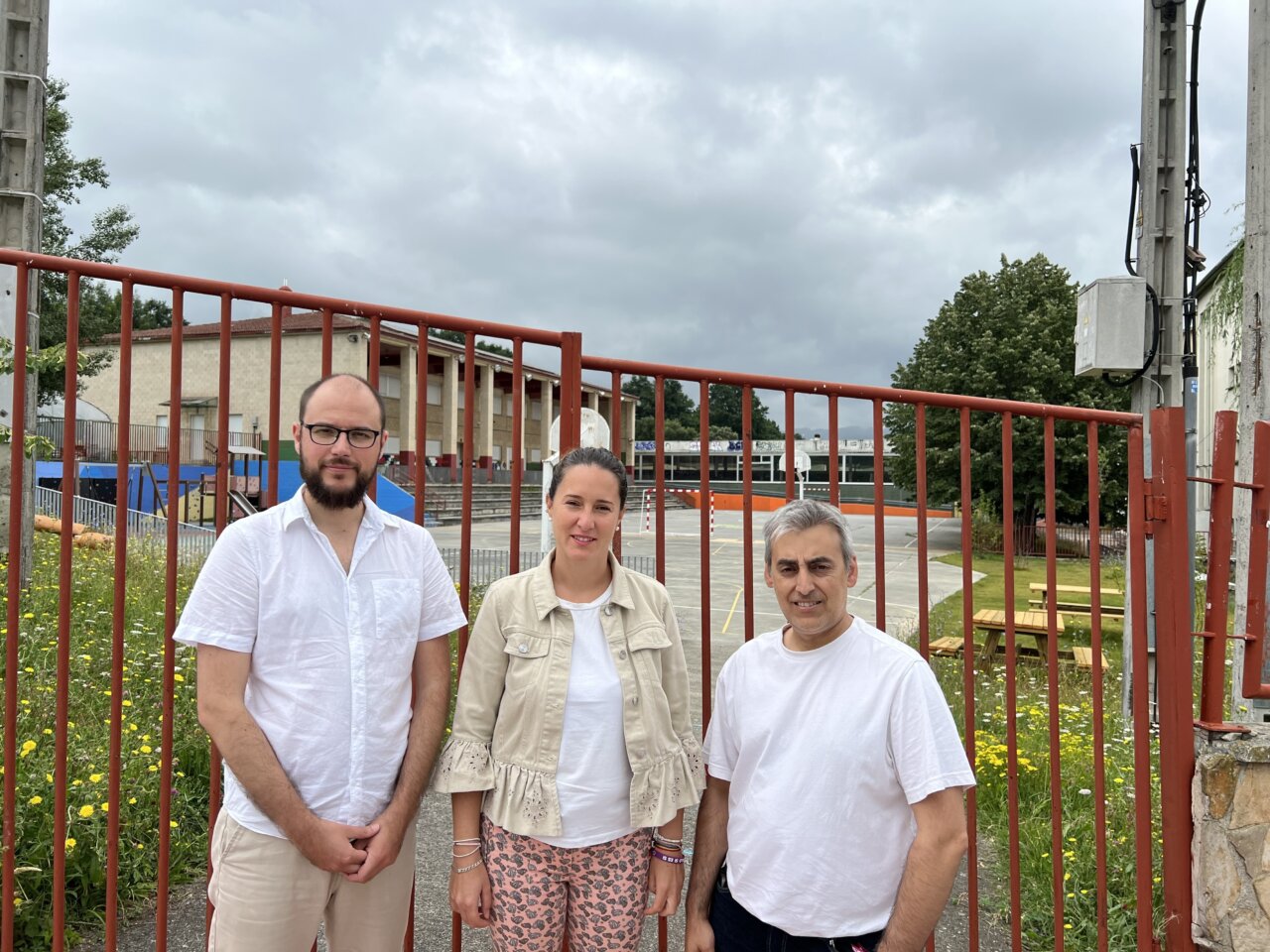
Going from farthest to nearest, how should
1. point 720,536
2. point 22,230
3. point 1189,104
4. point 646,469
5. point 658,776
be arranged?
point 646,469
point 720,536
point 22,230
point 1189,104
point 658,776

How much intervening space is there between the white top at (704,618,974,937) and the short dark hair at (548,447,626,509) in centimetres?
59

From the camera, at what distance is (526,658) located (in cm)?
200

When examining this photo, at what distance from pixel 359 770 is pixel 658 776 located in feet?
2.18

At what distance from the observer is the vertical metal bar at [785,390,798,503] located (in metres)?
2.63

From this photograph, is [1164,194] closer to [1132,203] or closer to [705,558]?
[1132,203]

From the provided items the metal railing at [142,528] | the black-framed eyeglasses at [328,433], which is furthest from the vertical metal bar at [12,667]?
the metal railing at [142,528]

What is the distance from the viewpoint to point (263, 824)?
1859 millimetres

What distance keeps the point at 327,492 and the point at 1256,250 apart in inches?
200

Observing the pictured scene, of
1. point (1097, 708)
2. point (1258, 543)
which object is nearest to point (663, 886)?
point (1097, 708)

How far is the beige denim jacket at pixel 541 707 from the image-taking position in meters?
1.96

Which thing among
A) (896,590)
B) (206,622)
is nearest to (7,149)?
(206,622)

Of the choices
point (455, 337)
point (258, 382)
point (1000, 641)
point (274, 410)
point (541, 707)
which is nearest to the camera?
point (541, 707)

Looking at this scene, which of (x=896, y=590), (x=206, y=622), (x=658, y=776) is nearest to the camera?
(x=206, y=622)

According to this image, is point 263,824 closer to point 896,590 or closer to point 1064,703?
point 1064,703
